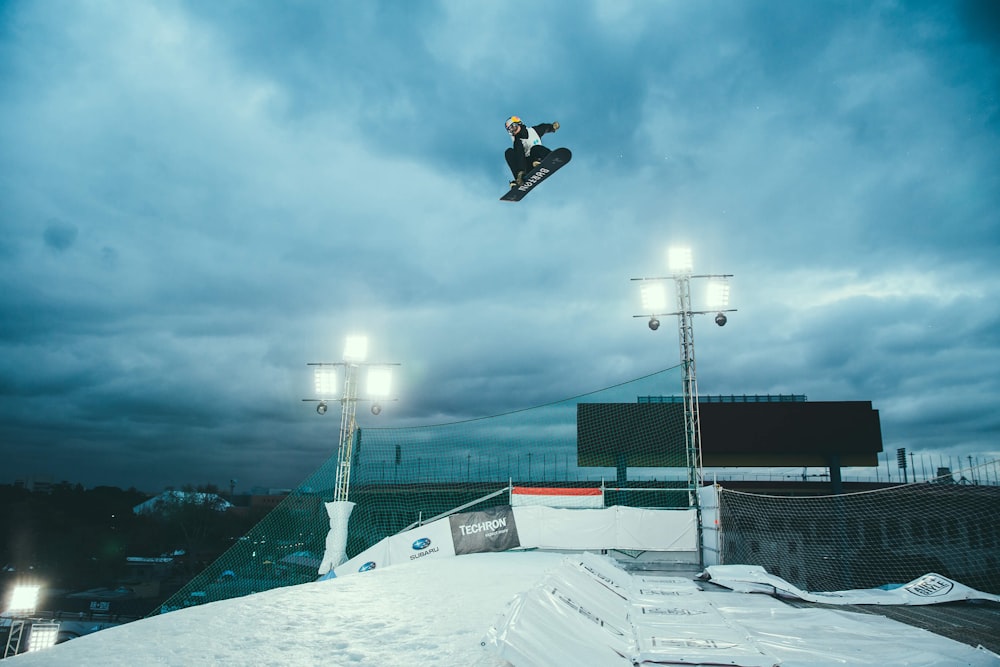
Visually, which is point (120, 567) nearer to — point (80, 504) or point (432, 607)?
point (80, 504)

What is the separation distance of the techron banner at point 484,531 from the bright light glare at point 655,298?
21.0 feet

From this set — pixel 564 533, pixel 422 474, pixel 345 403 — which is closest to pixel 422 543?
pixel 422 474

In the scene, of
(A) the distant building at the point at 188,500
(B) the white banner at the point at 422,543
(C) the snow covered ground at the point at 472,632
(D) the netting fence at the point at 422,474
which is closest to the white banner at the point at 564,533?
(B) the white banner at the point at 422,543

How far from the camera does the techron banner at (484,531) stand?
41.2 ft

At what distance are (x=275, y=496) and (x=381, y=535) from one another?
77502mm

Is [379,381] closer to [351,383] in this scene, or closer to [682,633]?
[351,383]

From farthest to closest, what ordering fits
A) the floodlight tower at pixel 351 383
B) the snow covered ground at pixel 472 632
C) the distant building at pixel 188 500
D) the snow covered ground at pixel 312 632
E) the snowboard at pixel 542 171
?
the distant building at pixel 188 500
the floodlight tower at pixel 351 383
the snowboard at pixel 542 171
the snow covered ground at pixel 472 632
the snow covered ground at pixel 312 632

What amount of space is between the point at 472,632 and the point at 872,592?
315 inches

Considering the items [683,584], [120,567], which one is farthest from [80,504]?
[683,584]

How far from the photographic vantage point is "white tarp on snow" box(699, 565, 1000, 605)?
26.9 feet

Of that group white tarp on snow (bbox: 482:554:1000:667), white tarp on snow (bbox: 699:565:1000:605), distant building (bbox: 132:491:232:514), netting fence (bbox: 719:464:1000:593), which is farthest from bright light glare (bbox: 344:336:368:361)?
distant building (bbox: 132:491:232:514)

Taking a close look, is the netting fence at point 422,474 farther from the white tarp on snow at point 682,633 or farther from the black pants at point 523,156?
the black pants at point 523,156

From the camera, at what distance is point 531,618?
399 cm

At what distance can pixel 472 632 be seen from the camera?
182 inches
